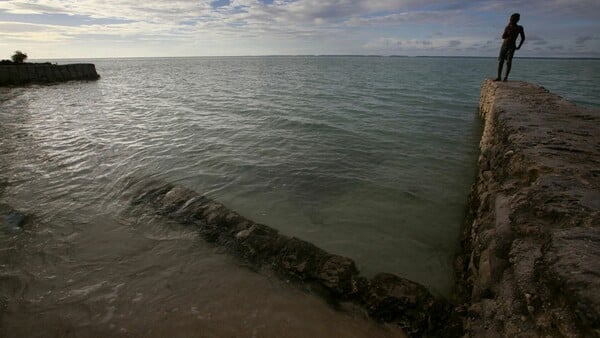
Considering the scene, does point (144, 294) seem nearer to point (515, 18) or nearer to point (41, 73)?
point (515, 18)

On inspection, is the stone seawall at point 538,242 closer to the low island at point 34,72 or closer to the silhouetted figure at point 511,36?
the silhouetted figure at point 511,36

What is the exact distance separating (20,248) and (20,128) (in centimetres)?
1016

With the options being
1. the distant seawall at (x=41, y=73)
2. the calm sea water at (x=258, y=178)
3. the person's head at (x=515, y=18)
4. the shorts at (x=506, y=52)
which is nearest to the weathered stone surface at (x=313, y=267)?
the calm sea water at (x=258, y=178)

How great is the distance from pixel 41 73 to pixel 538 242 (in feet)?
142

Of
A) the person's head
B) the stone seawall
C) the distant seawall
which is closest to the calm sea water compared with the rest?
the stone seawall

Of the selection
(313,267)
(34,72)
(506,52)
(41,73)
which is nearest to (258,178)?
(313,267)

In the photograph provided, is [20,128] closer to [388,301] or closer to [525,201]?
[388,301]

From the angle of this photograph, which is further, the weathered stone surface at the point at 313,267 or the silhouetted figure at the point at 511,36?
the silhouetted figure at the point at 511,36

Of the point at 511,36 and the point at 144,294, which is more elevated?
the point at 511,36

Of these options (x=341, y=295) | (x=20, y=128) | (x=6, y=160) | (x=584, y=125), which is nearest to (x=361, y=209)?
(x=341, y=295)

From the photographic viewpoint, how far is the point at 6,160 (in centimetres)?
795

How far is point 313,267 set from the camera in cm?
398

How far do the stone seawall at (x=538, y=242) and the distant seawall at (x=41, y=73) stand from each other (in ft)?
131

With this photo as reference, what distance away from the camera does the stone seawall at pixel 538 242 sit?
1870 mm
